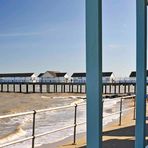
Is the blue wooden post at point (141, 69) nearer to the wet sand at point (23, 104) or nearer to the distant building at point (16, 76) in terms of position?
the wet sand at point (23, 104)

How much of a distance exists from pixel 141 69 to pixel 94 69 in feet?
3.03

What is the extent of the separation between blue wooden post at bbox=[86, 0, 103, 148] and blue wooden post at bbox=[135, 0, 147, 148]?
34.0 inches

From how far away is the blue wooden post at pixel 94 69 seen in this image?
147cm

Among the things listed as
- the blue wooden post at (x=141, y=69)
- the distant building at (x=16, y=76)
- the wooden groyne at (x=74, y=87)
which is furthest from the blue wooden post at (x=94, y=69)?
the distant building at (x=16, y=76)

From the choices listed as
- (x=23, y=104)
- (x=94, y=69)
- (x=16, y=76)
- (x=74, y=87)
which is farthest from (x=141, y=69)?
(x=16, y=76)

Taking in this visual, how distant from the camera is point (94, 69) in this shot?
1477 millimetres

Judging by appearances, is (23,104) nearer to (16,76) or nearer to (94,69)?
(94,69)

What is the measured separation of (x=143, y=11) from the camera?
230 centimetres

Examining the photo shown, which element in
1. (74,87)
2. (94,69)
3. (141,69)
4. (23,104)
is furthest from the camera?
(74,87)

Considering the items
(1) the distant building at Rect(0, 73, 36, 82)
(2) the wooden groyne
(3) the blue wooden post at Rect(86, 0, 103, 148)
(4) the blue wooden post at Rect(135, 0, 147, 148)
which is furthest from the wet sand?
(1) the distant building at Rect(0, 73, 36, 82)

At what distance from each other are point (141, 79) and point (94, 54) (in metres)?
0.96

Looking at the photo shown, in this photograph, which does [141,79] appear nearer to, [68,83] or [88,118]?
[88,118]

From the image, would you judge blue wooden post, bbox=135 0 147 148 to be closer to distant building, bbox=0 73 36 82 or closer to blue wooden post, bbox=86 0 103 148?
blue wooden post, bbox=86 0 103 148

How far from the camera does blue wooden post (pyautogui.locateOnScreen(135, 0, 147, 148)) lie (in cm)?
230
